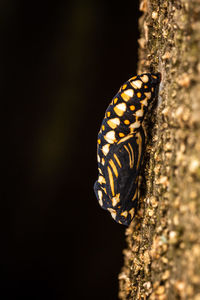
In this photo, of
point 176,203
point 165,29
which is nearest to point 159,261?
point 176,203

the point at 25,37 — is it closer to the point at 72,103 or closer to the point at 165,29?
the point at 72,103

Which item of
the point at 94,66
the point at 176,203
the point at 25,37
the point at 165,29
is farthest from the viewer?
the point at 94,66

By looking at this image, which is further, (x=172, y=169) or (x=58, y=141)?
(x=58, y=141)

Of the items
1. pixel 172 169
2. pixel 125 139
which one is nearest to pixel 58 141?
pixel 125 139

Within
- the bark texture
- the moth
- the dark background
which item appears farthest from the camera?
the dark background

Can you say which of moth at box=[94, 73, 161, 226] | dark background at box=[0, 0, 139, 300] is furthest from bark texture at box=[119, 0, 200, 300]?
dark background at box=[0, 0, 139, 300]

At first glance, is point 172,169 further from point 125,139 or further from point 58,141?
point 58,141

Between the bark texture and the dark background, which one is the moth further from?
the dark background
